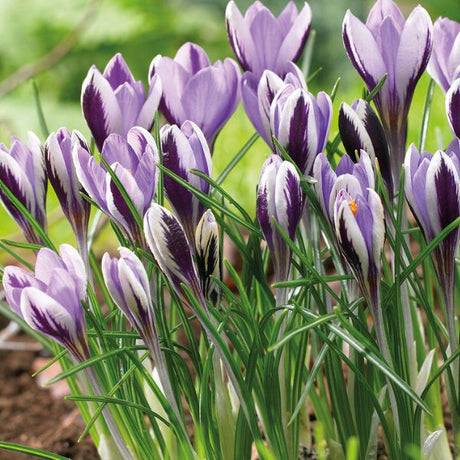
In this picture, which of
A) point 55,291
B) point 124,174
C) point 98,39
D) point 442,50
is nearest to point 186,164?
point 124,174

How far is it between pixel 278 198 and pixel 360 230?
0.24ft

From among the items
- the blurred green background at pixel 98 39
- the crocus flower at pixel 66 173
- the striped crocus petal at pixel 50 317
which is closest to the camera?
the striped crocus petal at pixel 50 317

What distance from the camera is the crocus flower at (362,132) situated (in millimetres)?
750

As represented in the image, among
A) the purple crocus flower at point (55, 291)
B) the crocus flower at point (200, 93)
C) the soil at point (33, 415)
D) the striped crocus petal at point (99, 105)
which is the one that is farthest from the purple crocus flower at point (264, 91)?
the soil at point (33, 415)

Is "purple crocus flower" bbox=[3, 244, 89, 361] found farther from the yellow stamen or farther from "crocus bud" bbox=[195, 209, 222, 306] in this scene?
the yellow stamen

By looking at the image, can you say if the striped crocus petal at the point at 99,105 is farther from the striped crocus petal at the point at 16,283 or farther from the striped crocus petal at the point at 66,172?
the striped crocus petal at the point at 16,283

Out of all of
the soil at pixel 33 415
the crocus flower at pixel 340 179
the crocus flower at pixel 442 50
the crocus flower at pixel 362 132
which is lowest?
the soil at pixel 33 415

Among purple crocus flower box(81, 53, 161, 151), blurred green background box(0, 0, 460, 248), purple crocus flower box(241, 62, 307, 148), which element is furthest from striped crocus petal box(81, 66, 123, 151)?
blurred green background box(0, 0, 460, 248)

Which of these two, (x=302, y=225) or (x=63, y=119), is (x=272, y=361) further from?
(x=63, y=119)

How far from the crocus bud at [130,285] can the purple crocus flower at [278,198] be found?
118mm

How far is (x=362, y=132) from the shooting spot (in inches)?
29.6

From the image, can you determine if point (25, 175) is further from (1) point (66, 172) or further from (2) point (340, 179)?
(2) point (340, 179)

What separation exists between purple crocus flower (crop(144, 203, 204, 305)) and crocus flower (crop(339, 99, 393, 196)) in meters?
0.19

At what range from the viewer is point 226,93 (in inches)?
33.1
